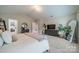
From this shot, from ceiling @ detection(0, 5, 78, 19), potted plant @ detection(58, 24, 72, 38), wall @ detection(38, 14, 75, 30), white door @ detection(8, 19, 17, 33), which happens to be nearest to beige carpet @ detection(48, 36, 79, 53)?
potted plant @ detection(58, 24, 72, 38)

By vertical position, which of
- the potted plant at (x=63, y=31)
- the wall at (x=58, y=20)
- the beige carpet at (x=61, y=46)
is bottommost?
the beige carpet at (x=61, y=46)

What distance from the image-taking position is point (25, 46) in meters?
2.15

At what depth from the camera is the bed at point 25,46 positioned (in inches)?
83.0

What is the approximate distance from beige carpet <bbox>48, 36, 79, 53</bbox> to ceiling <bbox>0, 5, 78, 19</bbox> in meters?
0.42

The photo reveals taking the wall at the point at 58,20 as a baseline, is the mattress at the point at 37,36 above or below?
below

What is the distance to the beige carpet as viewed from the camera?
2155 millimetres

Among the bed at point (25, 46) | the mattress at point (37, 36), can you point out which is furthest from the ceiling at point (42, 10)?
the bed at point (25, 46)

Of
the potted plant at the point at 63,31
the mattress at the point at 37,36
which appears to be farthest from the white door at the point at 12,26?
the potted plant at the point at 63,31

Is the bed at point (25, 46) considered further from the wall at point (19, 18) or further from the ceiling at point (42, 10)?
the ceiling at point (42, 10)

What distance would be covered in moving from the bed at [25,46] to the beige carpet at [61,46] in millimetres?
104

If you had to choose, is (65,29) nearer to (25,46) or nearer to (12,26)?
(25,46)

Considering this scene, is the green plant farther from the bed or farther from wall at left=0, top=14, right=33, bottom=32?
wall at left=0, top=14, right=33, bottom=32
